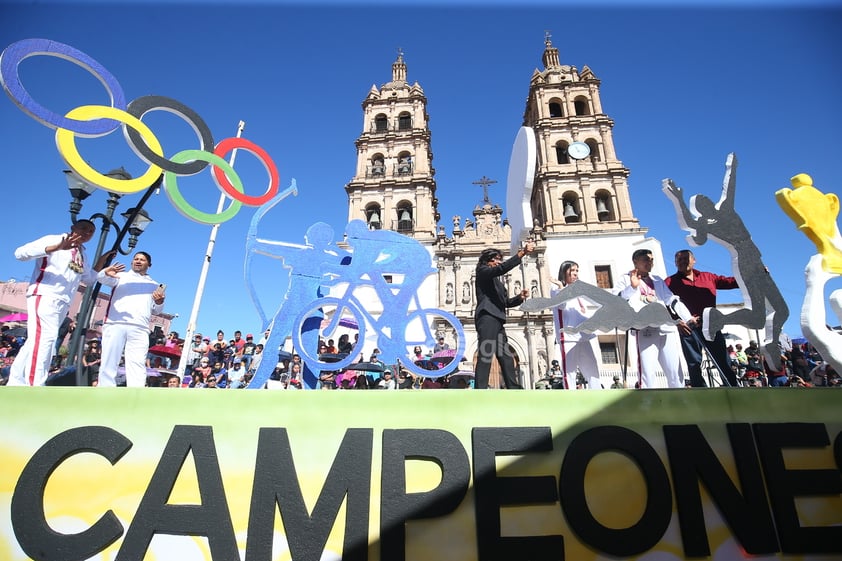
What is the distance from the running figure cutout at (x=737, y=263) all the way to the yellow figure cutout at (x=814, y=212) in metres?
0.37

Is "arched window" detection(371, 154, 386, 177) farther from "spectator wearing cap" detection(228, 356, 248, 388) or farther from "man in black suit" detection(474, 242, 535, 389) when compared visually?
"man in black suit" detection(474, 242, 535, 389)

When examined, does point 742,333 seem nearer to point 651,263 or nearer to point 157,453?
point 651,263

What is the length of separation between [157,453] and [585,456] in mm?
2630

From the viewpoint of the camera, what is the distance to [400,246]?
4527 millimetres

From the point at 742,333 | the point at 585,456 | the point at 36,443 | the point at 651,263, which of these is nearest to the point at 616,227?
the point at 742,333

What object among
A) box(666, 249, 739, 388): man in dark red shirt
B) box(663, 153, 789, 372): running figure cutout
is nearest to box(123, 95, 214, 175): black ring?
box(663, 153, 789, 372): running figure cutout

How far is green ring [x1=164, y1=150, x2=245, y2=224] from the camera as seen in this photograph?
4.44m

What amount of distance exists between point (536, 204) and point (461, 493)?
27602 mm

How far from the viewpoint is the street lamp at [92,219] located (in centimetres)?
428

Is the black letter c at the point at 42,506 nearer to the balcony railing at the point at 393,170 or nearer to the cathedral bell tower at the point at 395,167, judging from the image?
the cathedral bell tower at the point at 395,167

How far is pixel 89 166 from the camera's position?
3928 mm

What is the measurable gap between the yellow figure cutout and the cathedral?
56.3 ft

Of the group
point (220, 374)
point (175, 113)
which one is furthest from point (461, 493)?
point (220, 374)

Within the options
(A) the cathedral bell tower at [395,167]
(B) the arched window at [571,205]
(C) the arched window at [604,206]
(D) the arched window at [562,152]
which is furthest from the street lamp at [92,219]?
(D) the arched window at [562,152]
